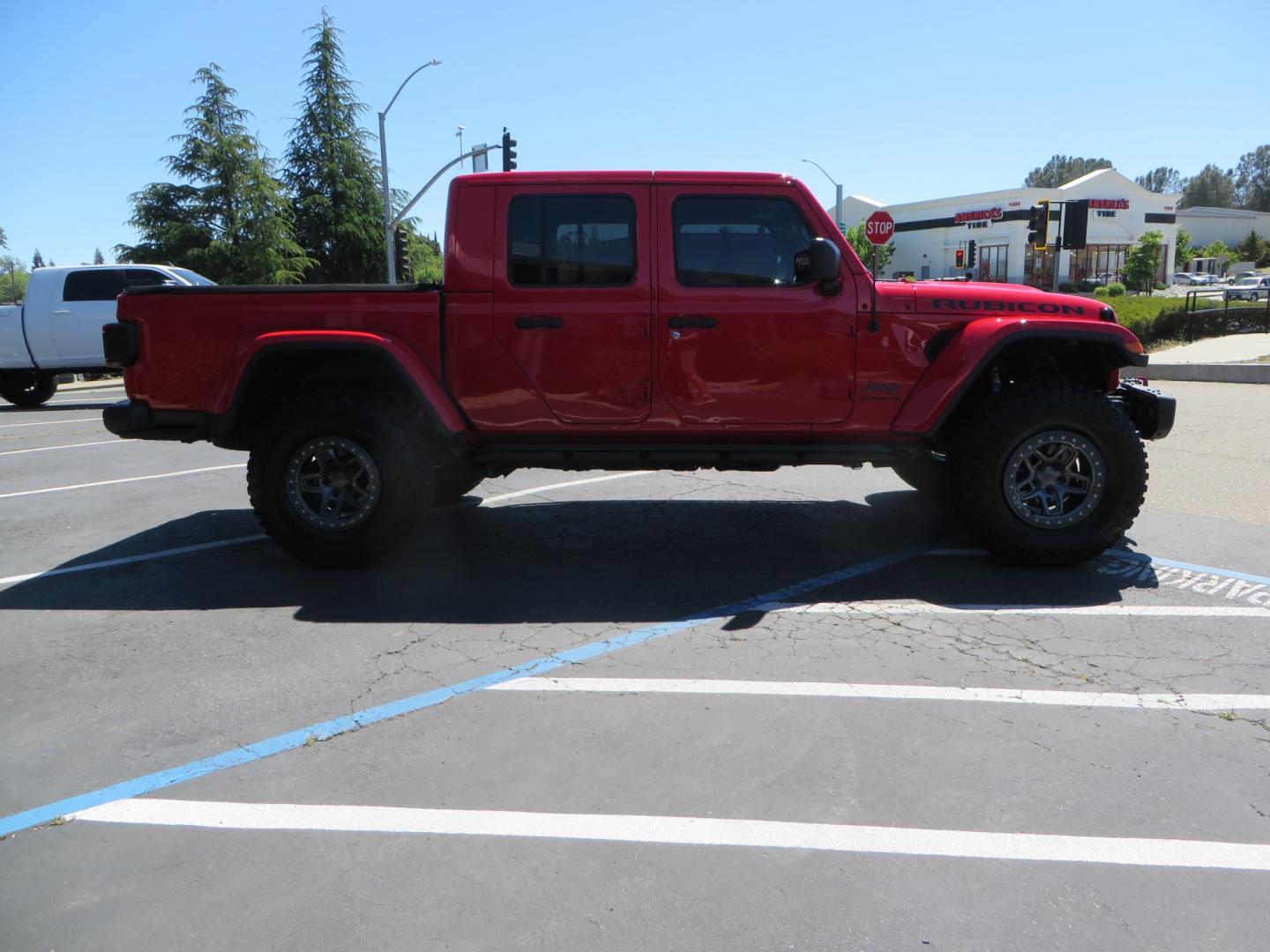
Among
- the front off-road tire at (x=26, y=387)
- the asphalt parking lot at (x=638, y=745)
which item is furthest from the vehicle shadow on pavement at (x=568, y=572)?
the front off-road tire at (x=26, y=387)

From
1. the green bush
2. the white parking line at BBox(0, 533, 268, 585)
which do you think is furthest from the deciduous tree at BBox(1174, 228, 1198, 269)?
the white parking line at BBox(0, 533, 268, 585)

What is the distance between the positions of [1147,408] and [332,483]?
4.91 metres

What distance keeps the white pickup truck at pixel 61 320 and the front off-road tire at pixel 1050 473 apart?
14.3 m

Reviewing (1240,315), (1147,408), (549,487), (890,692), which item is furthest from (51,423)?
(1240,315)

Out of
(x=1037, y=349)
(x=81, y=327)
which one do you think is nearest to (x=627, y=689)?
(x=1037, y=349)

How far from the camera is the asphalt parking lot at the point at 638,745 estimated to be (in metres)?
2.40

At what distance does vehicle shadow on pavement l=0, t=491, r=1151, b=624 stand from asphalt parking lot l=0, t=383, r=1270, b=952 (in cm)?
3

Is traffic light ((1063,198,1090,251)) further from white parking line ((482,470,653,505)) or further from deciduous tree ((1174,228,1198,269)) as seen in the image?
deciduous tree ((1174,228,1198,269))

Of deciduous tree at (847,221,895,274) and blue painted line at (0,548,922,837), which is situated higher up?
deciduous tree at (847,221,895,274)

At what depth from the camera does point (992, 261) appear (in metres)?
64.1

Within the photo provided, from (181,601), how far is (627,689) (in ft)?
8.80

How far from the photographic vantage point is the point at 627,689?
3.74 meters

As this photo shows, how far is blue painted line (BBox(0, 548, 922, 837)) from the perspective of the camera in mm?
2936

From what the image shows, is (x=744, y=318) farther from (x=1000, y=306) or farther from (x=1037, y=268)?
(x=1037, y=268)
